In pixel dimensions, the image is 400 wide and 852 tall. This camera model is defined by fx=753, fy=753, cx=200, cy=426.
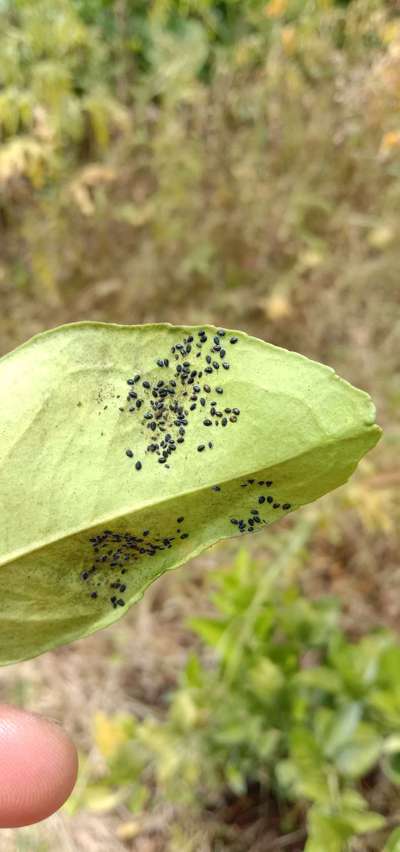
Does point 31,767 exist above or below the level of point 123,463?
below

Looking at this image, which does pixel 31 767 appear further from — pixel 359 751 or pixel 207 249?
pixel 207 249

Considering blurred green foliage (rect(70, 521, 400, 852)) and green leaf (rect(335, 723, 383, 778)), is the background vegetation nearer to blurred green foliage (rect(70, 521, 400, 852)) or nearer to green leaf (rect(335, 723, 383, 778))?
blurred green foliage (rect(70, 521, 400, 852))

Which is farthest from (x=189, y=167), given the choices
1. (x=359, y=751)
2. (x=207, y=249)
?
(x=359, y=751)

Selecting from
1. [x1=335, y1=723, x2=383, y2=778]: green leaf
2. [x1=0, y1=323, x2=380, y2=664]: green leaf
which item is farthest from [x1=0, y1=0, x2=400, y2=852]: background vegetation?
[x1=0, y1=323, x2=380, y2=664]: green leaf

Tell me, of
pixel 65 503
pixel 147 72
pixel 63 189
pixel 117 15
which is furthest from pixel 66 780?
pixel 147 72

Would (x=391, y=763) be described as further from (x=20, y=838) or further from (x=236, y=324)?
(x=236, y=324)

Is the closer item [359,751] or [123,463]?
[123,463]
